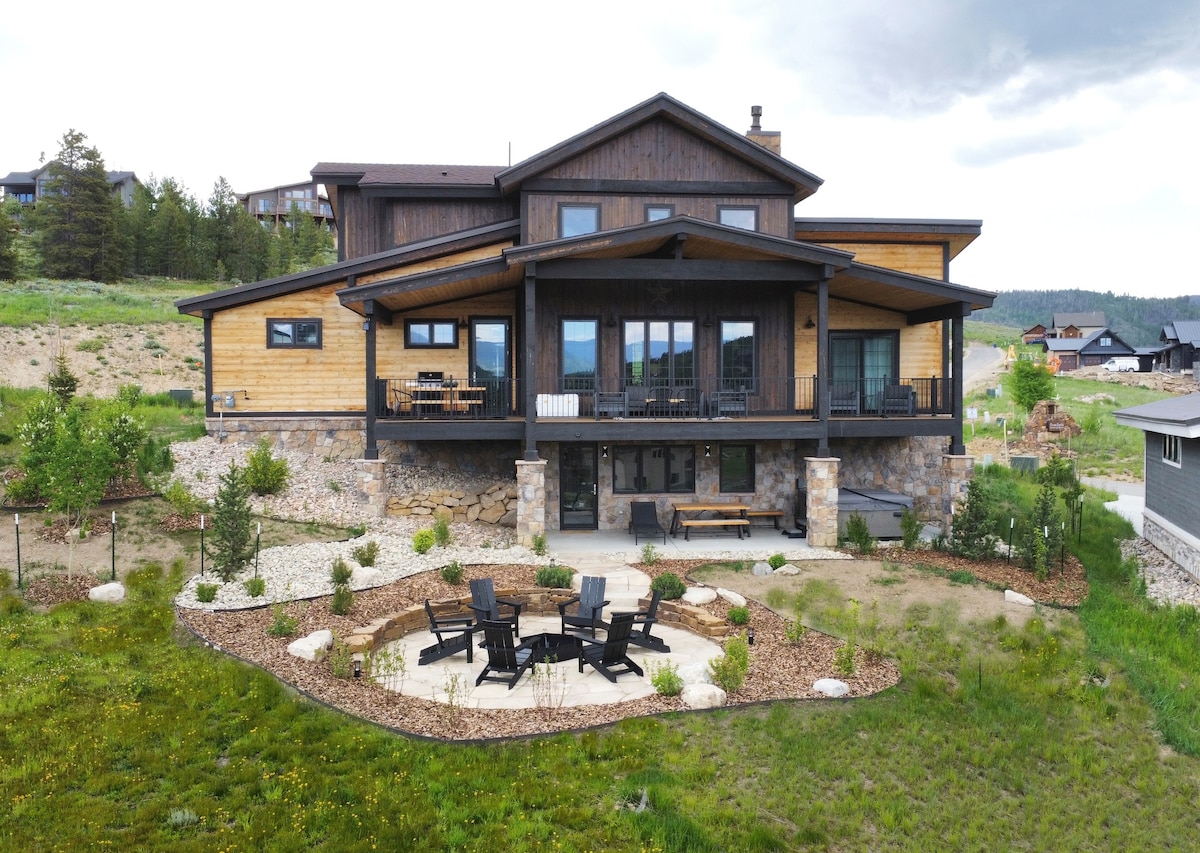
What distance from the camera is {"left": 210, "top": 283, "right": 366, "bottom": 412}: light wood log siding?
1630 cm

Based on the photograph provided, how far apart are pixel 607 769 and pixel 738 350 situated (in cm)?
1189

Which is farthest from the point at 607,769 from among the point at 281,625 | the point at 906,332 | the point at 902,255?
the point at 902,255

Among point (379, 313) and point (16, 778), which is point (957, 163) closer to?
point (379, 313)

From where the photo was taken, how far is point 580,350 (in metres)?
16.0

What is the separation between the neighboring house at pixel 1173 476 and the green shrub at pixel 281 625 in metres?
14.0

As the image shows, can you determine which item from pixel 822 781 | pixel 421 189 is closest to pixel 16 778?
pixel 822 781

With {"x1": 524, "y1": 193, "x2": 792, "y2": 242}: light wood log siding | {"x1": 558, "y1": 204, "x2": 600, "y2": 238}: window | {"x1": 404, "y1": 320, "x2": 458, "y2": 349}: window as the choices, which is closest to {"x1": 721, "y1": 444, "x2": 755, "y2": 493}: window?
{"x1": 524, "y1": 193, "x2": 792, "y2": 242}: light wood log siding

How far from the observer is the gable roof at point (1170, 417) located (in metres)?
11.8

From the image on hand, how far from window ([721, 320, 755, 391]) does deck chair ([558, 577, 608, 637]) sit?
8.15m

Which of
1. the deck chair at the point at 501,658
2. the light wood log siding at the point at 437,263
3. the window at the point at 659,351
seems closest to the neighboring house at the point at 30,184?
the light wood log siding at the point at 437,263

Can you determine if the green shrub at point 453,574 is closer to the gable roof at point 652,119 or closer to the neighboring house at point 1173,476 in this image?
the gable roof at point 652,119

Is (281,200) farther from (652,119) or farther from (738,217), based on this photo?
(738,217)

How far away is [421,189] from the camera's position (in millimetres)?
17422

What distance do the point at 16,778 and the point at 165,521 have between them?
754cm
